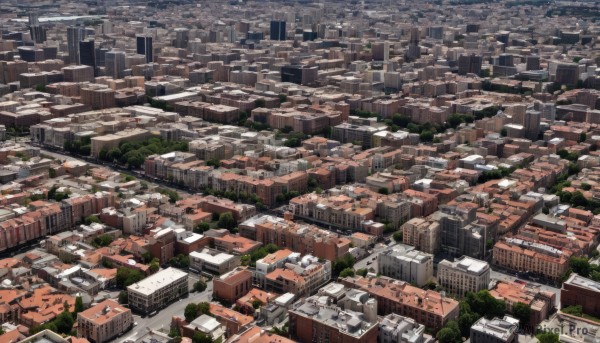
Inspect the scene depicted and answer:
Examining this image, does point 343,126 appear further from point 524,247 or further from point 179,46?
point 179,46

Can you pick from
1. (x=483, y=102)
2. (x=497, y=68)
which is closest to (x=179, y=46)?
(x=497, y=68)

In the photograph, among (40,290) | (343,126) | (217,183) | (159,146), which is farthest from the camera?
(343,126)

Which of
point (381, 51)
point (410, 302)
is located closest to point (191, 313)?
point (410, 302)

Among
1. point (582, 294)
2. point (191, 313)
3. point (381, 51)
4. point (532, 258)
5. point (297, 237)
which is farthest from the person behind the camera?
point (381, 51)

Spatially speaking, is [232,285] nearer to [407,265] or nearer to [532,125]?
[407,265]

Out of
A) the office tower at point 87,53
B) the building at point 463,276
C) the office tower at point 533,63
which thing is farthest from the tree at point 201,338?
the office tower at point 533,63
